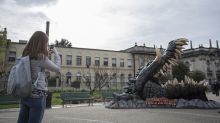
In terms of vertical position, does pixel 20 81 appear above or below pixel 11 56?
below

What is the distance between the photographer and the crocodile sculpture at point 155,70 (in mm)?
16734

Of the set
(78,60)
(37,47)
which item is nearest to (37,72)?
(37,47)

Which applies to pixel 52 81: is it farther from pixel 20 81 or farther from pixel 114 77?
pixel 20 81

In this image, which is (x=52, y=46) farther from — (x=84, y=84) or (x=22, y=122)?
(x=84, y=84)

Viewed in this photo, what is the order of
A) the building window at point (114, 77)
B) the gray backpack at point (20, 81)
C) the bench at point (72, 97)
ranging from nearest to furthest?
the gray backpack at point (20, 81) → the bench at point (72, 97) → the building window at point (114, 77)

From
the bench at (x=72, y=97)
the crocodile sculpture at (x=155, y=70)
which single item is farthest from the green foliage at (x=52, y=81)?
the crocodile sculpture at (x=155, y=70)

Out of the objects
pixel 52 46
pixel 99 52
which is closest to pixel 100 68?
pixel 99 52

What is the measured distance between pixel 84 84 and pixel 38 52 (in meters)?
45.7

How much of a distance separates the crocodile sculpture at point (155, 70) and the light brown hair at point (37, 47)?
44.0ft

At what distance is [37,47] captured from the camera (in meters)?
3.31

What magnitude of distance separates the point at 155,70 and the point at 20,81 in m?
14.5

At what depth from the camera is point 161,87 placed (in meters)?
16.5

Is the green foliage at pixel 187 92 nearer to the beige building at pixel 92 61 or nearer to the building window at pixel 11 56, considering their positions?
the beige building at pixel 92 61

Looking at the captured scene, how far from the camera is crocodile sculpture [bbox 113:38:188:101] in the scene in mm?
16734
